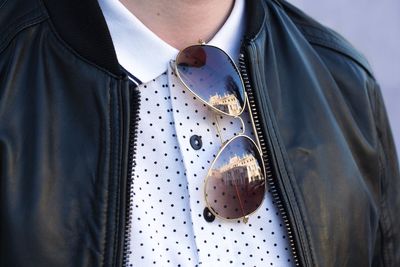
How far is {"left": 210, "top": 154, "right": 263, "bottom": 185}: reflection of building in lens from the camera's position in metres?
1.78

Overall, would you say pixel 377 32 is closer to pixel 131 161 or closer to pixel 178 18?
pixel 178 18

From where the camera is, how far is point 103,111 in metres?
1.70

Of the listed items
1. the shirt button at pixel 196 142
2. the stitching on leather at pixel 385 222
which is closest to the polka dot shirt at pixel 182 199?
the shirt button at pixel 196 142

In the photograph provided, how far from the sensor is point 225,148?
1.79 metres

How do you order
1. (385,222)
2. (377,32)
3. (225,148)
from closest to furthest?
(225,148) < (385,222) < (377,32)

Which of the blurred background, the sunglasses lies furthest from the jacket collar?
the blurred background

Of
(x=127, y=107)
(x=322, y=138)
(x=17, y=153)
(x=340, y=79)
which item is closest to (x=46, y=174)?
(x=17, y=153)

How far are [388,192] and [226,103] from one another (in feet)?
1.49

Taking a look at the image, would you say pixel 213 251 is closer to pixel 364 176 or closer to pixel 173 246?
pixel 173 246

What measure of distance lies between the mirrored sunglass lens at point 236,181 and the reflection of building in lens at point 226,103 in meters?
0.05

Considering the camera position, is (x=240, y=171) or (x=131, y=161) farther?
(x=240, y=171)

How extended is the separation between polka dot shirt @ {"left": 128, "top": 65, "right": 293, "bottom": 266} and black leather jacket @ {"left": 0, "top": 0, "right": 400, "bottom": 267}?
0.15 feet

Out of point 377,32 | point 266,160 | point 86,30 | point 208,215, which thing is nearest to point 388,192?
point 266,160

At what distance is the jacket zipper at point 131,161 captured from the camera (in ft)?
5.42
